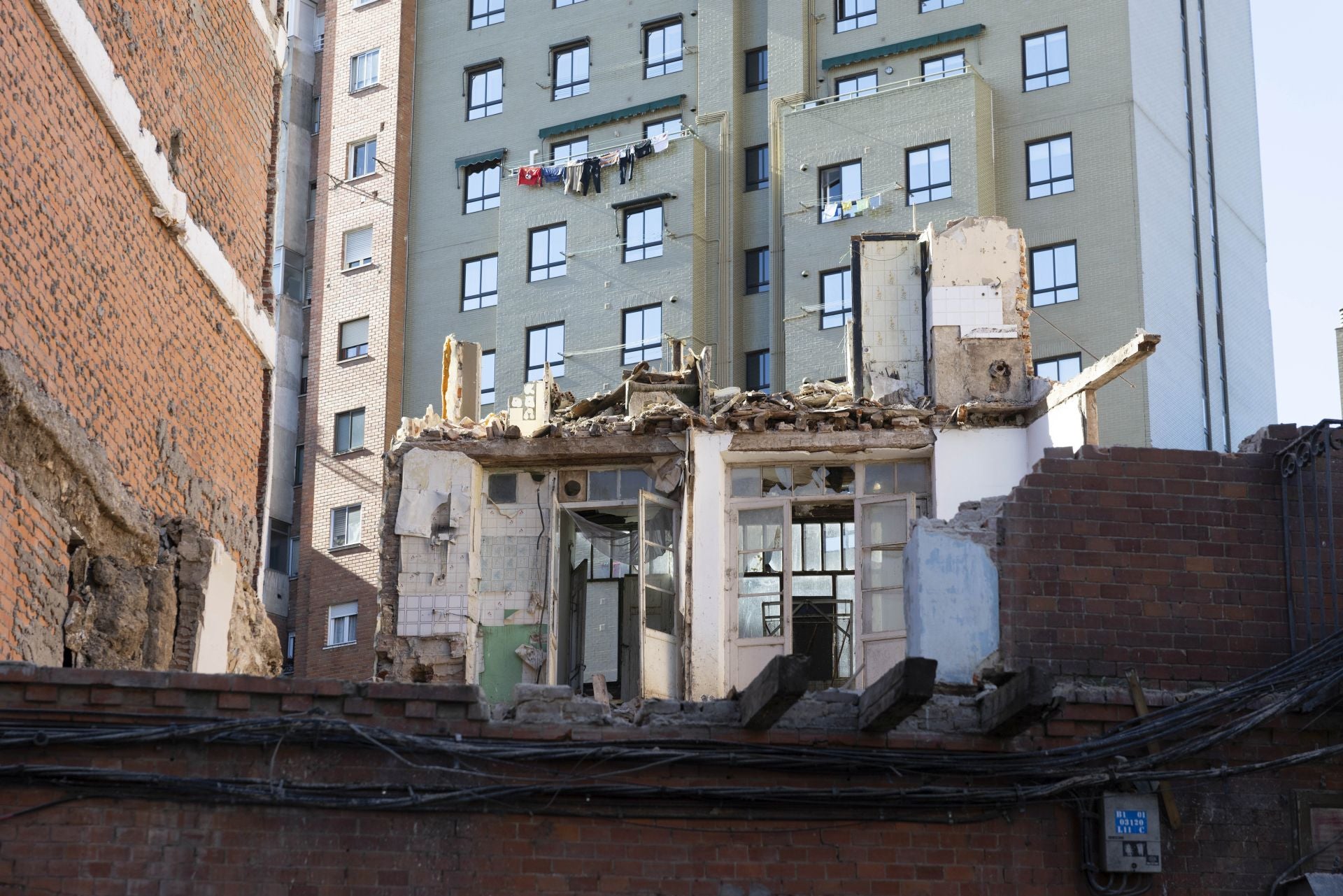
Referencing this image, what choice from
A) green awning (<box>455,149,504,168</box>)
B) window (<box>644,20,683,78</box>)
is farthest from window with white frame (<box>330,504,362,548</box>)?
window (<box>644,20,683,78</box>)

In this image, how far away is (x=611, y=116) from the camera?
129 feet

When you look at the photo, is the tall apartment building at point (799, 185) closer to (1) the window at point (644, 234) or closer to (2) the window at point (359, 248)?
(1) the window at point (644, 234)

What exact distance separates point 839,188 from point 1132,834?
2689 cm

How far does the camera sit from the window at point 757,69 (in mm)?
38906

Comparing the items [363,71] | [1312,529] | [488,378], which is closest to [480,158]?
[363,71]

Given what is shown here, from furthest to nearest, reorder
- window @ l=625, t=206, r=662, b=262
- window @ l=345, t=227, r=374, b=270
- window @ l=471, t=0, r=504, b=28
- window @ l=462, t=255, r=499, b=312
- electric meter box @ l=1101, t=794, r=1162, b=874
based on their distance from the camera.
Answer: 1. window @ l=471, t=0, r=504, b=28
2. window @ l=345, t=227, r=374, b=270
3. window @ l=462, t=255, r=499, b=312
4. window @ l=625, t=206, r=662, b=262
5. electric meter box @ l=1101, t=794, r=1162, b=874

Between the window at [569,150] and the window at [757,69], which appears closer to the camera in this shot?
the window at [757,69]

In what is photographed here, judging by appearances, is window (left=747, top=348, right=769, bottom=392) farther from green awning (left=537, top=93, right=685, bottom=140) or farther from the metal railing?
the metal railing

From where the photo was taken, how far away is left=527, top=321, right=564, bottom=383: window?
37.6 m

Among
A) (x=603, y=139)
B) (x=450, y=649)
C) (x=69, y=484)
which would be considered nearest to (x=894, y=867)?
(x=69, y=484)

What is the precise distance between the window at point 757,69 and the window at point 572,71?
3.80 meters

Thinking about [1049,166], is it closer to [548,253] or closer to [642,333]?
[642,333]

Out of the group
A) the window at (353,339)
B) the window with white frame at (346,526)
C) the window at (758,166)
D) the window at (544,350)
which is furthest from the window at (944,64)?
the window with white frame at (346,526)

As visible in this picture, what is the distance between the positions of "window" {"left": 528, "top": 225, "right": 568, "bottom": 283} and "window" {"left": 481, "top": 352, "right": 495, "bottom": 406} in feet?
6.42
